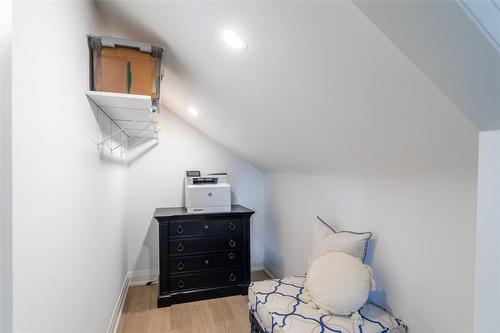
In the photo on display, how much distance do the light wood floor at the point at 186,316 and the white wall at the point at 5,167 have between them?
77.0 inches

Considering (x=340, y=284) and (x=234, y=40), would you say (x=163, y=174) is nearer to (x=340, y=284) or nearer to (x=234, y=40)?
(x=234, y=40)

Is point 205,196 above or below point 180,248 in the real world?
above

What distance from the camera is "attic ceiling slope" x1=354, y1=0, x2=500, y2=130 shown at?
1.72 feet

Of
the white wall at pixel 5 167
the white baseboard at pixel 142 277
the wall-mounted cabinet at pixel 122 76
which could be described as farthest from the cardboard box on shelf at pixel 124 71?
the white baseboard at pixel 142 277

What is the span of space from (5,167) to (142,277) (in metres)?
2.97

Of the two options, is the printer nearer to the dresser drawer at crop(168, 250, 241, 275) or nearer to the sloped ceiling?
the dresser drawer at crop(168, 250, 241, 275)

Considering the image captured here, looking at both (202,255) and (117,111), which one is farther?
(202,255)

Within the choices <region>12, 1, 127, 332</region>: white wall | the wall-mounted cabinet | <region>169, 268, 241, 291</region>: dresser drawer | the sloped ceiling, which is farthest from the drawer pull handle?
the sloped ceiling

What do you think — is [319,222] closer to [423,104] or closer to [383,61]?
[423,104]

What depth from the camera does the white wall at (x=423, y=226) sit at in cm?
110

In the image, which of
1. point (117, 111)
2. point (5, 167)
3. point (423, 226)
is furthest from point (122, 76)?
point (423, 226)

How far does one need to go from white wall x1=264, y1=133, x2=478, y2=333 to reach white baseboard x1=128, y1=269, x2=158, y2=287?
7.40 ft

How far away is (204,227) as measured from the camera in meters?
2.62

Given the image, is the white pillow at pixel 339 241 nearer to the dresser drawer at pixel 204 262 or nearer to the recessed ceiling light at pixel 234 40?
the dresser drawer at pixel 204 262
